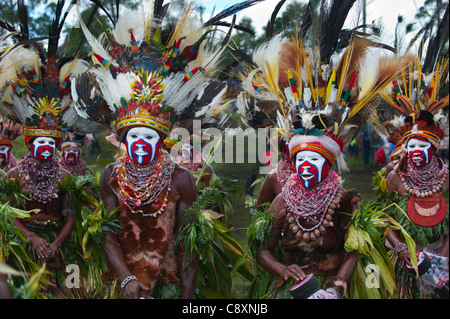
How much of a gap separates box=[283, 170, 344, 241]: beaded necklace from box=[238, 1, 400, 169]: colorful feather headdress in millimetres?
202

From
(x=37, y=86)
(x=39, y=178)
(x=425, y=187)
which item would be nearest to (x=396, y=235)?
(x=425, y=187)

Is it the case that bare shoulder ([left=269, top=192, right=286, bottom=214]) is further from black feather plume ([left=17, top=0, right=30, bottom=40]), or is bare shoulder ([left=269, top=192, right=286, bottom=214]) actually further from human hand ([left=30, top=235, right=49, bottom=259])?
black feather plume ([left=17, top=0, right=30, bottom=40])

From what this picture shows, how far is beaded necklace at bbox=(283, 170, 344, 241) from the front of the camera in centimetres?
349

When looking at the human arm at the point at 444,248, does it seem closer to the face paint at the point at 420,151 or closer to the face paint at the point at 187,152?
the face paint at the point at 420,151

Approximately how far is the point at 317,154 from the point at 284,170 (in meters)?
1.56

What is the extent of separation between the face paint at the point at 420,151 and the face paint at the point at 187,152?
2.91m

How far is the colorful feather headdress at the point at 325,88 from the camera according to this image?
11.8 ft

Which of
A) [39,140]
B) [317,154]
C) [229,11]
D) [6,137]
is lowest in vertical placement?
[317,154]

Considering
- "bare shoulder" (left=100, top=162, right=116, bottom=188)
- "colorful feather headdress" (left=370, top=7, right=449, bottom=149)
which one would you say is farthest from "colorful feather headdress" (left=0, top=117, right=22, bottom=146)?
"colorful feather headdress" (left=370, top=7, right=449, bottom=149)

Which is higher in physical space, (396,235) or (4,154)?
Result: (4,154)

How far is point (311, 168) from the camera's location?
11.4ft

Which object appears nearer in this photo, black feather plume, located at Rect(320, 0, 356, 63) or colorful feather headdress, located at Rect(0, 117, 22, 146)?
black feather plume, located at Rect(320, 0, 356, 63)

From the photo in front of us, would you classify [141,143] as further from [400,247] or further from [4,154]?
[4,154]
